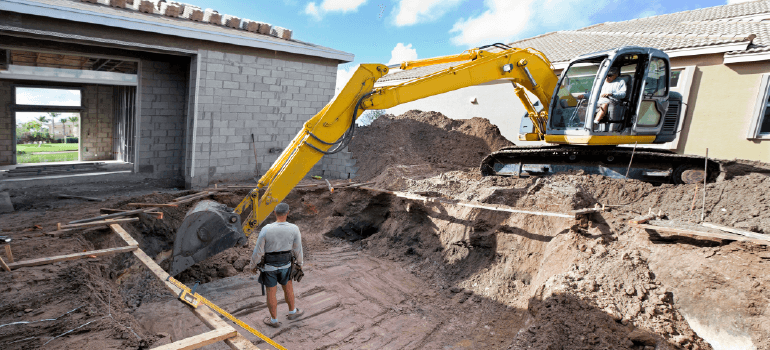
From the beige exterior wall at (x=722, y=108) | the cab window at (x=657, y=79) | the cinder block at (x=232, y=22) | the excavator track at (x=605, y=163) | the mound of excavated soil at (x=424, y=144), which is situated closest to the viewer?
the excavator track at (x=605, y=163)

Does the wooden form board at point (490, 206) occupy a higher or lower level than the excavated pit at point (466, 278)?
higher

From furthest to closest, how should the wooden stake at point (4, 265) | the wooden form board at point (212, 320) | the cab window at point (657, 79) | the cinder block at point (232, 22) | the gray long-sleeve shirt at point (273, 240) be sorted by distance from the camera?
the cinder block at point (232, 22), the cab window at point (657, 79), the gray long-sleeve shirt at point (273, 240), the wooden stake at point (4, 265), the wooden form board at point (212, 320)

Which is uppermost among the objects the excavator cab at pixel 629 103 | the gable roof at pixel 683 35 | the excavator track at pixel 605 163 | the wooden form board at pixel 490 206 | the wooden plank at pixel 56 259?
the gable roof at pixel 683 35

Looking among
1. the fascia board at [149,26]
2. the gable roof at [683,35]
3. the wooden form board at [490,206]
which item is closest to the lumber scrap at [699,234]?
the wooden form board at [490,206]

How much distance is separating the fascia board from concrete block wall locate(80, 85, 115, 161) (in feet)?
24.4

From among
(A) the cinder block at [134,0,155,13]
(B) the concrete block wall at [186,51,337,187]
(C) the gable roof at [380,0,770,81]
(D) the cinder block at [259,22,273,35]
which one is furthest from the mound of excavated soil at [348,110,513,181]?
(A) the cinder block at [134,0,155,13]

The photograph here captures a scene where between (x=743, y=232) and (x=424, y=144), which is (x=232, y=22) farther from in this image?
(x=743, y=232)

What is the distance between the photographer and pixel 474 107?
15.1 metres

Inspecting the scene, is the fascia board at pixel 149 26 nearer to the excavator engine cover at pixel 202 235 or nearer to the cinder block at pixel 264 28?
the cinder block at pixel 264 28

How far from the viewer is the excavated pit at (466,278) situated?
3.99 metres

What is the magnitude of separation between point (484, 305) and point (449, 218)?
1742mm

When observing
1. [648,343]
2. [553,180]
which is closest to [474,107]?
[553,180]

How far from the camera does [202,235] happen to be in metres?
4.93

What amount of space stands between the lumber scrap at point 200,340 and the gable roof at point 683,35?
472 inches
